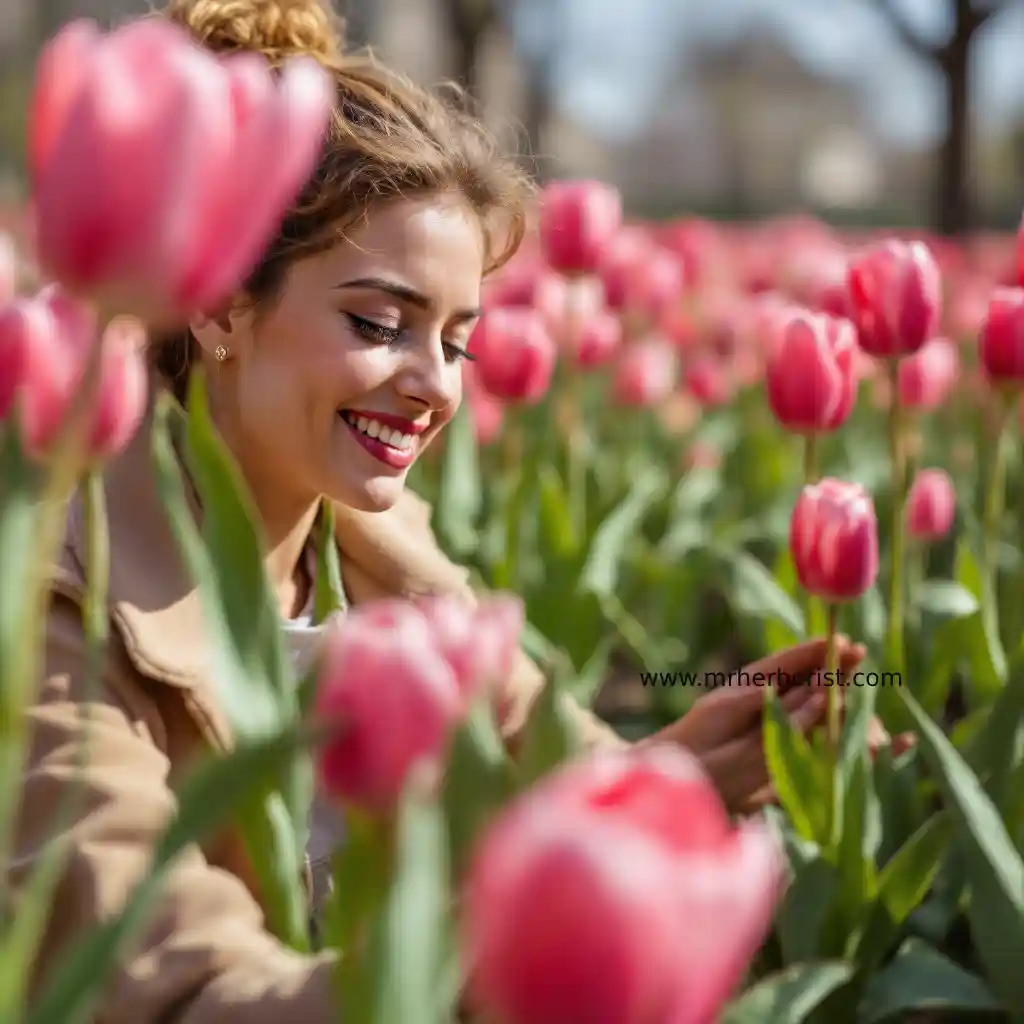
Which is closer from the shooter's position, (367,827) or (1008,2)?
(367,827)

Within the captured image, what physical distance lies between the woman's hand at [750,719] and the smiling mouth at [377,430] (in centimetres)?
38

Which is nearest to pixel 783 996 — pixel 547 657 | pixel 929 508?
pixel 547 657

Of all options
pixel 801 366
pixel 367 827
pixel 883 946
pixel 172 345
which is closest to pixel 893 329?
pixel 801 366

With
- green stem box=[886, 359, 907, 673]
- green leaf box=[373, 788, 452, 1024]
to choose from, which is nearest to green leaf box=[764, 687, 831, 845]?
green stem box=[886, 359, 907, 673]

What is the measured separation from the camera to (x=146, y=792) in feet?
3.55

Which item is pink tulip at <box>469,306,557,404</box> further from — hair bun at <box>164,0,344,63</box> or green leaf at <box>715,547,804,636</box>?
hair bun at <box>164,0,344,63</box>

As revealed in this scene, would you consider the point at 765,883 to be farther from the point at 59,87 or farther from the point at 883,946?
the point at 883,946

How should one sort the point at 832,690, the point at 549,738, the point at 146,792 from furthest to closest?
the point at 832,690 < the point at 146,792 < the point at 549,738

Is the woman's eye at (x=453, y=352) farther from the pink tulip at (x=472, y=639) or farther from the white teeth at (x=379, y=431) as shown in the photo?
the pink tulip at (x=472, y=639)

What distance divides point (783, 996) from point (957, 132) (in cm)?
592

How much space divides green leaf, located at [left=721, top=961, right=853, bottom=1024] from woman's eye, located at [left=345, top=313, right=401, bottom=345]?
687mm

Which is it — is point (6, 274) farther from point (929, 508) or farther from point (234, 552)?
point (929, 508)

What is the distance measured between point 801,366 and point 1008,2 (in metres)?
4.57

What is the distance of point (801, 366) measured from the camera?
63.4 inches
